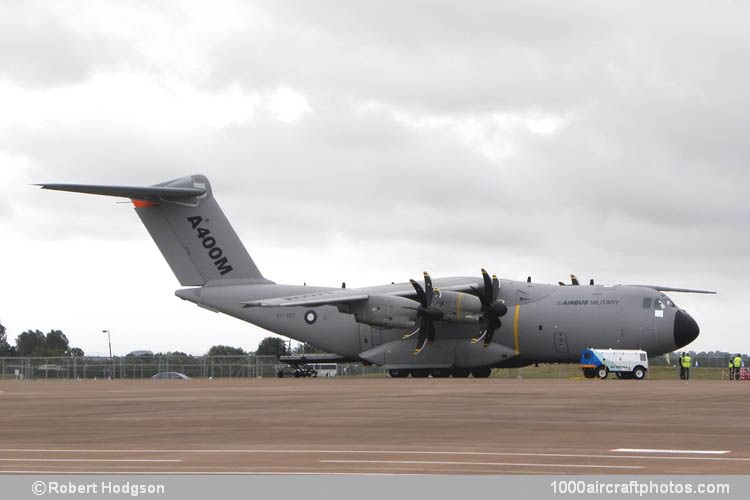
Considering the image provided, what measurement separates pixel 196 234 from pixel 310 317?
6.98 metres

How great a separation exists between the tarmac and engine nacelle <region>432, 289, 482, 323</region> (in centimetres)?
2421

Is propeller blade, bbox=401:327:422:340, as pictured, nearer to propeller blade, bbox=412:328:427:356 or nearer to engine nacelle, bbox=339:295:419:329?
propeller blade, bbox=412:328:427:356

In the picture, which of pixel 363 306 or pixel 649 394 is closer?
pixel 649 394

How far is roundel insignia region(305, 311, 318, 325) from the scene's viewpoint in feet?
188

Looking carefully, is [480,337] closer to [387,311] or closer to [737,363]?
[387,311]

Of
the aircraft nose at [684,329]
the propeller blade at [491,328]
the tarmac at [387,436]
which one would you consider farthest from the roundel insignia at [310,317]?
the tarmac at [387,436]

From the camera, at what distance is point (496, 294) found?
53188mm

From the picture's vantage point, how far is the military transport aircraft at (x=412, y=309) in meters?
50.7

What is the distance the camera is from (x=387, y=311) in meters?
52.2

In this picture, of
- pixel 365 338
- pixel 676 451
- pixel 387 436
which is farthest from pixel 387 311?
pixel 676 451

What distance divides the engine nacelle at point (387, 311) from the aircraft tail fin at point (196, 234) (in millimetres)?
7867

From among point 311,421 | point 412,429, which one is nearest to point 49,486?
point 412,429

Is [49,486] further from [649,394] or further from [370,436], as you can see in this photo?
[649,394]

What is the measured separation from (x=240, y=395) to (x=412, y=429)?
14118mm
